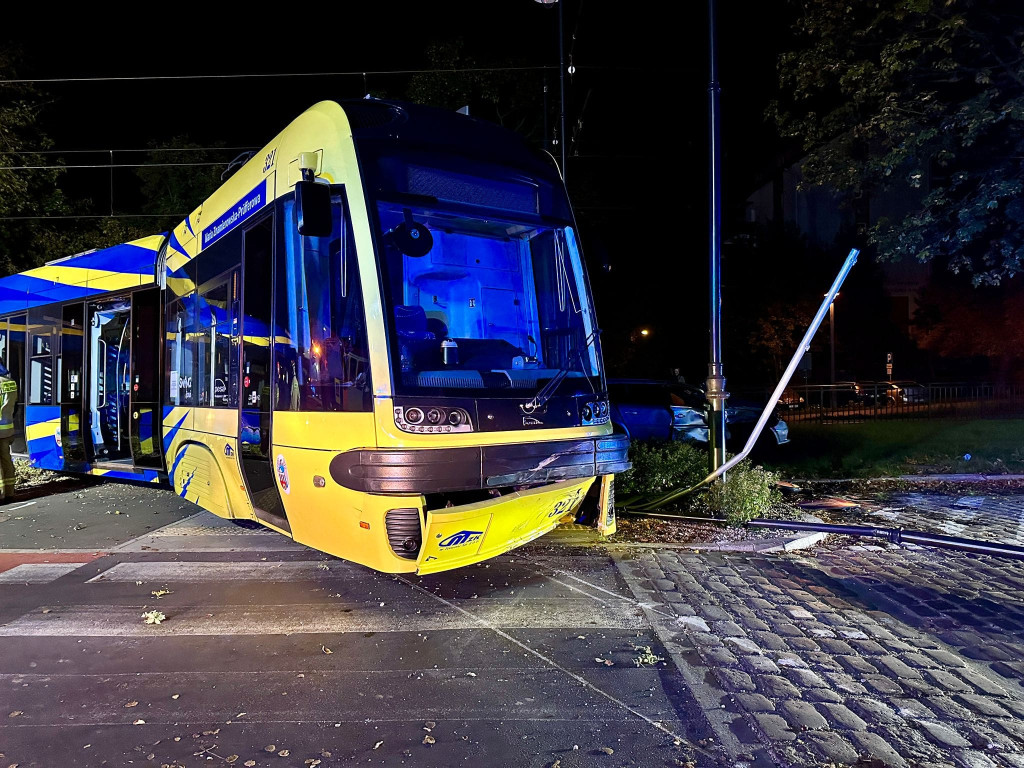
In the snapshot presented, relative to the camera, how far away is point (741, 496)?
25.8ft

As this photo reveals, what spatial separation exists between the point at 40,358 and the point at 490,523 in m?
9.82

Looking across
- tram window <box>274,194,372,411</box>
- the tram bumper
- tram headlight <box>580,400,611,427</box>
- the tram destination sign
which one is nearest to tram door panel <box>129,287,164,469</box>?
the tram destination sign

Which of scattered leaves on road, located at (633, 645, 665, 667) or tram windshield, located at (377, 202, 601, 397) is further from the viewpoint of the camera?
tram windshield, located at (377, 202, 601, 397)

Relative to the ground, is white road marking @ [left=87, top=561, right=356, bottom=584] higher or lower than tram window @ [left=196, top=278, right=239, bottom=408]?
lower

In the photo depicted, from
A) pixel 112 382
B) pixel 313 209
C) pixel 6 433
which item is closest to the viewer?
pixel 313 209

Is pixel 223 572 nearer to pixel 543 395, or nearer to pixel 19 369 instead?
pixel 543 395

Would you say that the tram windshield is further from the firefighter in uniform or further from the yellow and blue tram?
the firefighter in uniform

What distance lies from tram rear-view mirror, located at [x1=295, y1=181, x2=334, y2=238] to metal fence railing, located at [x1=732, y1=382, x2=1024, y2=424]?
17973 mm

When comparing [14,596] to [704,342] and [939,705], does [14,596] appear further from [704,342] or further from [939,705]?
[704,342]

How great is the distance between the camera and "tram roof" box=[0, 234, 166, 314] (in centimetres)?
934

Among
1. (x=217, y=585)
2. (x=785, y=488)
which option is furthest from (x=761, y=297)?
(x=217, y=585)

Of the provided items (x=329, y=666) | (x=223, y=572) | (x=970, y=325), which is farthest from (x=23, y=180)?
(x=970, y=325)

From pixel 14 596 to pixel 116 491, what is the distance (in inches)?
222

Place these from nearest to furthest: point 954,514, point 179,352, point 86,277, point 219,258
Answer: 1. point 219,258
2. point 179,352
3. point 954,514
4. point 86,277
